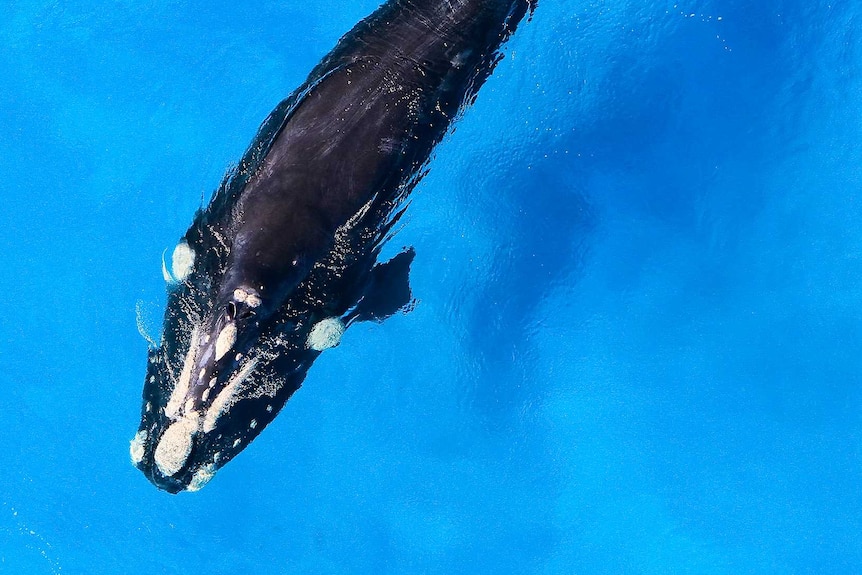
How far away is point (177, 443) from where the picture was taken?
5.41m

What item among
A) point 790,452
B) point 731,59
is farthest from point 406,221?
point 790,452

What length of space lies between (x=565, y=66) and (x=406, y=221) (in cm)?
290

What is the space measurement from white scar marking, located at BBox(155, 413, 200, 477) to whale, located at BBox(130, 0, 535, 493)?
1cm

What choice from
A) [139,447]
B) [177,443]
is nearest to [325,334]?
[177,443]

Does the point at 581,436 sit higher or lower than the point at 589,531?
higher

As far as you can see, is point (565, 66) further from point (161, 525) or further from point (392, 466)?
point (161, 525)

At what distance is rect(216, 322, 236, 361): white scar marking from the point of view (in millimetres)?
5219

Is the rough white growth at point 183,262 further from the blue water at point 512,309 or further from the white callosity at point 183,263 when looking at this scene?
the blue water at point 512,309

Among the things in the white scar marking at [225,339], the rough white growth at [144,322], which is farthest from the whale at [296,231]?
the rough white growth at [144,322]

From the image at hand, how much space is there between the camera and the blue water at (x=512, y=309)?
27.8 feet

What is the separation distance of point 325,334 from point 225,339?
1.11 meters

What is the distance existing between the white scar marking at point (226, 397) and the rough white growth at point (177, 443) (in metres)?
0.11

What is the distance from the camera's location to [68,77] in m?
8.65

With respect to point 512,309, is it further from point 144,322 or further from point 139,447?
point 139,447
